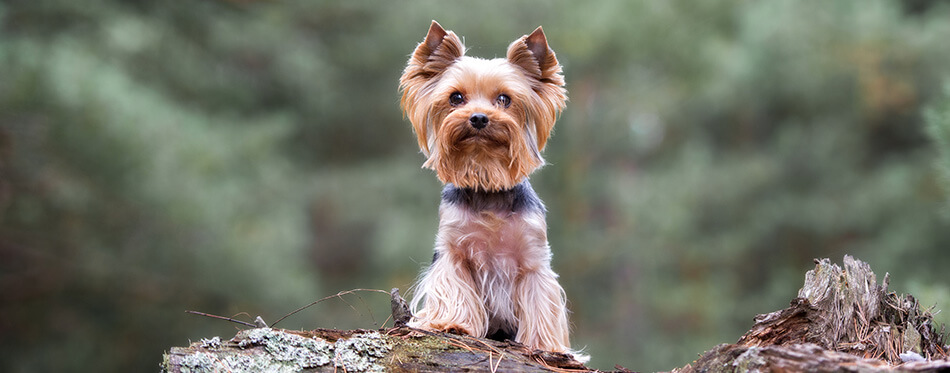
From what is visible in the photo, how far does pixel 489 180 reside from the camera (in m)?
5.32

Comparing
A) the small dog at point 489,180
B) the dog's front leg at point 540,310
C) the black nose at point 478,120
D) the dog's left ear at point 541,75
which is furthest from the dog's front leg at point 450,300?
the dog's left ear at point 541,75

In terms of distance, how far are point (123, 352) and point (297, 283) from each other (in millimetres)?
2607

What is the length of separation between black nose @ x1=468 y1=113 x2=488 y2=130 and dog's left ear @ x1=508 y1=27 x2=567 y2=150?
15.1 inches

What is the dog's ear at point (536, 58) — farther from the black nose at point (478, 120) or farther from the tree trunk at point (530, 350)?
the tree trunk at point (530, 350)

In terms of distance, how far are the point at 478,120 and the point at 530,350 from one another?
4.96 ft

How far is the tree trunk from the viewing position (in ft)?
12.9

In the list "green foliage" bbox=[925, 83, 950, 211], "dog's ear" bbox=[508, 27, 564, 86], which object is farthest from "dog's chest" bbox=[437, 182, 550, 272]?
"green foliage" bbox=[925, 83, 950, 211]

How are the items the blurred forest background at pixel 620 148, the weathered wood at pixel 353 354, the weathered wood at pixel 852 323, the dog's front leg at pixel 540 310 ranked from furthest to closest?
the blurred forest background at pixel 620 148, the dog's front leg at pixel 540 310, the weathered wood at pixel 852 323, the weathered wood at pixel 353 354

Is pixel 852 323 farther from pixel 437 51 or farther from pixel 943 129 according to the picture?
pixel 437 51

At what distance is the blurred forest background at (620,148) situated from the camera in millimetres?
13070

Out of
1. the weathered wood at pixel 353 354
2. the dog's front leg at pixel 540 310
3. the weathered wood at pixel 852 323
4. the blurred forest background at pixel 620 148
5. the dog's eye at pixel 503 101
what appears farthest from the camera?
the blurred forest background at pixel 620 148

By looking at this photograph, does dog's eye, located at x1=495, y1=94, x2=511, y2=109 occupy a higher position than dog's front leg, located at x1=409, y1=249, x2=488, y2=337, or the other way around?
dog's eye, located at x1=495, y1=94, x2=511, y2=109

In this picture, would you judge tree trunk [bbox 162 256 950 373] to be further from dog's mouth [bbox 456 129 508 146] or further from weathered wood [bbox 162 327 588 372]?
dog's mouth [bbox 456 129 508 146]

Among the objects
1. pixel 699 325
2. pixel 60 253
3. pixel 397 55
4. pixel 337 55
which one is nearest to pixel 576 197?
pixel 699 325
